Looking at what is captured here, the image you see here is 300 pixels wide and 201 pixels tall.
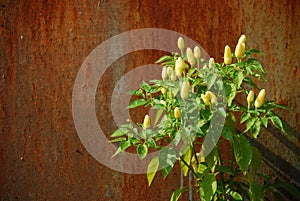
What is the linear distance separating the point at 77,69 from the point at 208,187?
3.22 feet

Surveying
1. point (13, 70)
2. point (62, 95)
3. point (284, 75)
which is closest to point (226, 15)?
point (284, 75)

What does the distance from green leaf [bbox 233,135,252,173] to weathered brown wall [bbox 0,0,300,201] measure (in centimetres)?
64

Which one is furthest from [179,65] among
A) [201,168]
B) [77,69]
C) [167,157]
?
[77,69]

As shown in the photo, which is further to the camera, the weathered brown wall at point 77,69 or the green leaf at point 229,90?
the weathered brown wall at point 77,69

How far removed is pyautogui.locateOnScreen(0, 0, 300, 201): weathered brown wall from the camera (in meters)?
2.57

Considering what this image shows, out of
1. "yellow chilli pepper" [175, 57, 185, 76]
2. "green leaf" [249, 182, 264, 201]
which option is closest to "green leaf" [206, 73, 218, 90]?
"yellow chilli pepper" [175, 57, 185, 76]

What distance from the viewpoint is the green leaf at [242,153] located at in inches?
77.2

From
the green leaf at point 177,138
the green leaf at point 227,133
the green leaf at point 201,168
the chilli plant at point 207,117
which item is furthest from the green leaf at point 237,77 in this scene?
the green leaf at point 201,168

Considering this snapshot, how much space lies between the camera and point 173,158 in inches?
78.0

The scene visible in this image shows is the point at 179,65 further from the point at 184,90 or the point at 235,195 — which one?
the point at 235,195

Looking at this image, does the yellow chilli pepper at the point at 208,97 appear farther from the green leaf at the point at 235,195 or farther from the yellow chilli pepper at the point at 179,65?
the green leaf at the point at 235,195

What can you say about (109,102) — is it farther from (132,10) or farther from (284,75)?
(284,75)

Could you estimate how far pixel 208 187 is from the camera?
1983 mm

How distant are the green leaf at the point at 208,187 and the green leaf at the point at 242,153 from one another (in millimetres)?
124
